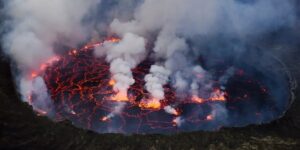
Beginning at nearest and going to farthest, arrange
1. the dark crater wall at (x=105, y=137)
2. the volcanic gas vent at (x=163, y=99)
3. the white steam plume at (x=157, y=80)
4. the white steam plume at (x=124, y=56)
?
the dark crater wall at (x=105, y=137) → the volcanic gas vent at (x=163, y=99) → the white steam plume at (x=157, y=80) → the white steam plume at (x=124, y=56)

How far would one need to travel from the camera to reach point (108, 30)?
146 ft

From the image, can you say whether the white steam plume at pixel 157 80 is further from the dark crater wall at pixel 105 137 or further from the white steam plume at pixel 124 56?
the dark crater wall at pixel 105 137

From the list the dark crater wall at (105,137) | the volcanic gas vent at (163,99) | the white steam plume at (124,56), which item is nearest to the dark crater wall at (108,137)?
the dark crater wall at (105,137)

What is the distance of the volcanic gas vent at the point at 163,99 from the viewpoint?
2702 cm

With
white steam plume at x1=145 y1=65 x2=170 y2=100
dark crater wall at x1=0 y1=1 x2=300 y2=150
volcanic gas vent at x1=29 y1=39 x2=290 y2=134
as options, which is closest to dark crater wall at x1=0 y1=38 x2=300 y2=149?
dark crater wall at x1=0 y1=1 x2=300 y2=150

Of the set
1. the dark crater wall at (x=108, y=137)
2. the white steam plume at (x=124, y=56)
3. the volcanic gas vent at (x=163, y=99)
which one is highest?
the white steam plume at (x=124, y=56)

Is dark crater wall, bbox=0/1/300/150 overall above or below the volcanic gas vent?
below

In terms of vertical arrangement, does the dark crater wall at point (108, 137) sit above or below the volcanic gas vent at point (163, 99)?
below

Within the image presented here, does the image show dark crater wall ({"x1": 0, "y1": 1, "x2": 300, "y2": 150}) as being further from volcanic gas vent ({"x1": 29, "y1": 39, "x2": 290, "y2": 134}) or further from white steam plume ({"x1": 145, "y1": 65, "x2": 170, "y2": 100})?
white steam plume ({"x1": 145, "y1": 65, "x2": 170, "y2": 100})

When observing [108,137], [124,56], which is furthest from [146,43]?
[108,137]

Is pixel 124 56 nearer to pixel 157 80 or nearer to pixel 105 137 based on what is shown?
pixel 157 80

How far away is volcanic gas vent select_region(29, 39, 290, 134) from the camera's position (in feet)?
88.6

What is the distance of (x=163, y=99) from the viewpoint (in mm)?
29938

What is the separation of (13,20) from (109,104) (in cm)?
1661
